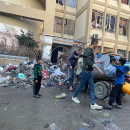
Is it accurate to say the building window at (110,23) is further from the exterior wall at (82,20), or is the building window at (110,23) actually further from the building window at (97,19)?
the exterior wall at (82,20)

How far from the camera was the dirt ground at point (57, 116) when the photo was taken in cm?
250

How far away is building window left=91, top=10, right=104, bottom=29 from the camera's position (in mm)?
13781

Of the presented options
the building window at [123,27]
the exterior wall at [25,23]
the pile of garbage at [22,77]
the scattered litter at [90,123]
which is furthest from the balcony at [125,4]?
the scattered litter at [90,123]

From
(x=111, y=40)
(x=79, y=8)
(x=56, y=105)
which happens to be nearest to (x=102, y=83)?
(x=56, y=105)

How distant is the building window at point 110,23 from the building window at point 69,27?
4.52 metres

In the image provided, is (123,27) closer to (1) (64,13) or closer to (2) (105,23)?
(2) (105,23)

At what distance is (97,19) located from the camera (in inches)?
554

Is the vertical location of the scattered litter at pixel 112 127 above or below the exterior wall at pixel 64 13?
below

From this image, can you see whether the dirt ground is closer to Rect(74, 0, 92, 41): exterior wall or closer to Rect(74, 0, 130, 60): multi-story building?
Rect(74, 0, 130, 60): multi-story building

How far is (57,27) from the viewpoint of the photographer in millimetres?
15641

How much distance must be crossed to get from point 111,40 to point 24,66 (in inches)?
461

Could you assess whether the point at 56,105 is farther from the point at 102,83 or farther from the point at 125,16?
the point at 125,16

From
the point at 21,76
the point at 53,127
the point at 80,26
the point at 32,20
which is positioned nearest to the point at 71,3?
A: the point at 80,26

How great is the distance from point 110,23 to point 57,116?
14914mm
